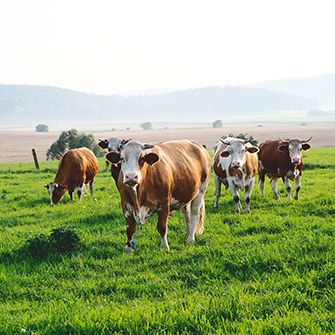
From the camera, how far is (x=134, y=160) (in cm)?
759

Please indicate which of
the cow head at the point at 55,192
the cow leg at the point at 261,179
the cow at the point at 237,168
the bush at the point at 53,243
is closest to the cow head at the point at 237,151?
the cow at the point at 237,168

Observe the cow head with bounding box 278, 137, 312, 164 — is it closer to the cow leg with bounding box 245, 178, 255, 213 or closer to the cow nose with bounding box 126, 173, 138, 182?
the cow leg with bounding box 245, 178, 255, 213

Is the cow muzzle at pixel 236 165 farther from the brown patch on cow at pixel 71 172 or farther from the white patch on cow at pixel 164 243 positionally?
the brown patch on cow at pixel 71 172

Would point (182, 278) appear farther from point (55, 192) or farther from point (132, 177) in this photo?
point (55, 192)

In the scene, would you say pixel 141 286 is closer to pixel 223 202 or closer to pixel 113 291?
pixel 113 291

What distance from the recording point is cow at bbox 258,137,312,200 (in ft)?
44.4

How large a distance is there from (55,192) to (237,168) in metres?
6.49

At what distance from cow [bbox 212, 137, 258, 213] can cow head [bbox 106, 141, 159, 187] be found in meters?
4.45

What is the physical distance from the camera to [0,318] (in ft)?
19.0

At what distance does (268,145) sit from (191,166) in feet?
20.5

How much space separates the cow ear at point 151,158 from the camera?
7719 millimetres

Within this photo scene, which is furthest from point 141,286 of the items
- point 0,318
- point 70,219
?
point 70,219

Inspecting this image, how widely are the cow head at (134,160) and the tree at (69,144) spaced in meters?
39.0

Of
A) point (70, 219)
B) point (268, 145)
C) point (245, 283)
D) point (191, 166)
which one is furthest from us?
point (268, 145)
